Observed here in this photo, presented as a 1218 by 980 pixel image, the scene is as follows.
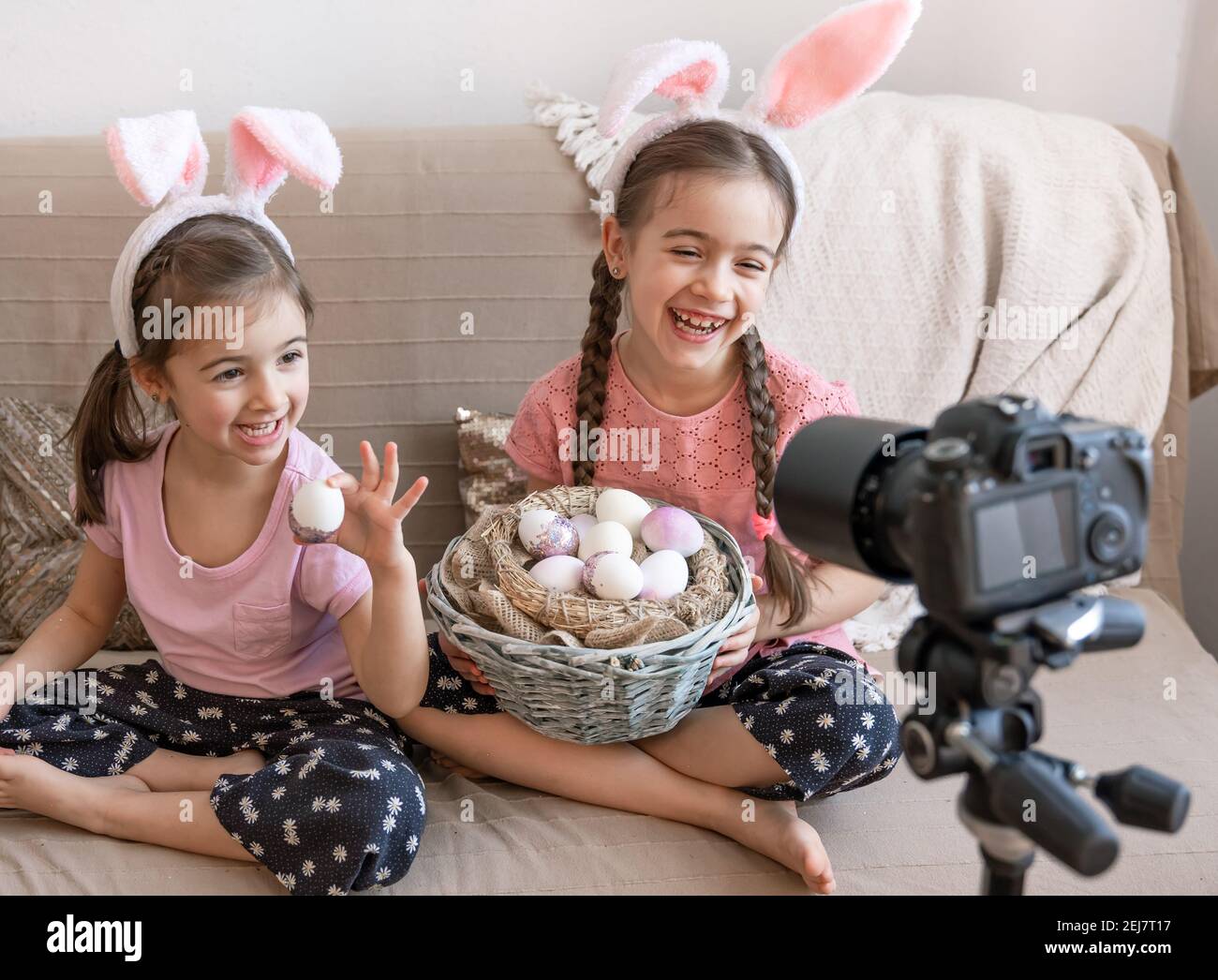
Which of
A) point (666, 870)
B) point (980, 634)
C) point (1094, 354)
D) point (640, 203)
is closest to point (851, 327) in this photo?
point (1094, 354)

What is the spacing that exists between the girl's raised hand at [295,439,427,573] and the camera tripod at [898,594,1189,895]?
54 cm

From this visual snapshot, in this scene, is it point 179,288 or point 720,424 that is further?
point 720,424

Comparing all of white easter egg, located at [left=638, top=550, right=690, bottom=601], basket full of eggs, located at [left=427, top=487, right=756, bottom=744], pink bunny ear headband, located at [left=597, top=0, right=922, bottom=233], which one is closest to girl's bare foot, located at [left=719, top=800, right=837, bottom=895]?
basket full of eggs, located at [left=427, top=487, right=756, bottom=744]

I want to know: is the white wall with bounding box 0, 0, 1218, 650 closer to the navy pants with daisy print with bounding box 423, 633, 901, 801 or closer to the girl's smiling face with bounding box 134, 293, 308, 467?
the girl's smiling face with bounding box 134, 293, 308, 467

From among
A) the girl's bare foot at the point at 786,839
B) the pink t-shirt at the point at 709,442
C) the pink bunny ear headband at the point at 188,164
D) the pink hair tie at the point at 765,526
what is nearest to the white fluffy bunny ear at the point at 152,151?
the pink bunny ear headband at the point at 188,164

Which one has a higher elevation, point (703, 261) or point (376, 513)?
point (703, 261)

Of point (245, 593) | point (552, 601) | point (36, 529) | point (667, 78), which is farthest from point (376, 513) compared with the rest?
point (36, 529)

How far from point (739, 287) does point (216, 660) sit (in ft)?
2.35

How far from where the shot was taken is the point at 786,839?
1.15 m

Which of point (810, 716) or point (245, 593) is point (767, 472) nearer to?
point (810, 716)

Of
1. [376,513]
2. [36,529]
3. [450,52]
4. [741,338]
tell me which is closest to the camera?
[376,513]

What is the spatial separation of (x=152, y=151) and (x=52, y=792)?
66 cm

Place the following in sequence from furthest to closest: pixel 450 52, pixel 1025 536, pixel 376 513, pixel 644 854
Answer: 1. pixel 450 52
2. pixel 644 854
3. pixel 376 513
4. pixel 1025 536
